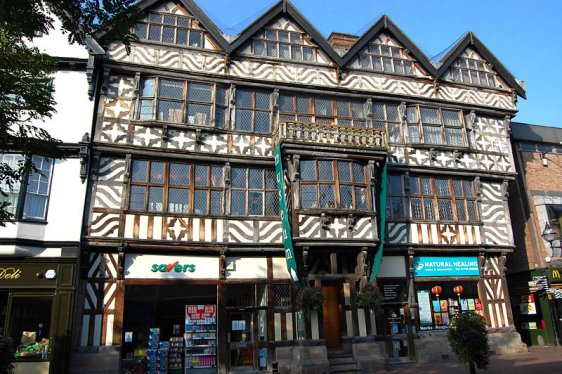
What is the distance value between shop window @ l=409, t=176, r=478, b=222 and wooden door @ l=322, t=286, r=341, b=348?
14.7 feet

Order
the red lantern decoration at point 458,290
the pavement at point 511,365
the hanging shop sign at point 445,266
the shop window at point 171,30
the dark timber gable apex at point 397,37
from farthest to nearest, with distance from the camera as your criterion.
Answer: the dark timber gable apex at point 397,37 < the red lantern decoration at point 458,290 < the hanging shop sign at point 445,266 < the shop window at point 171,30 < the pavement at point 511,365

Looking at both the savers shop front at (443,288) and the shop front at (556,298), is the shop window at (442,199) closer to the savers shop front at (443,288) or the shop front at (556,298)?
the savers shop front at (443,288)

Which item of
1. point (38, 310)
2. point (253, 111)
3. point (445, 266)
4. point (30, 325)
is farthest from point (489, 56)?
point (30, 325)

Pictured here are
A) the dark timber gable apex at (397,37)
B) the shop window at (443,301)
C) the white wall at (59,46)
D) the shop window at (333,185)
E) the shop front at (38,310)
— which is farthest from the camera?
the dark timber gable apex at (397,37)

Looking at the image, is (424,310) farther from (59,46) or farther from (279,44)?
(59,46)

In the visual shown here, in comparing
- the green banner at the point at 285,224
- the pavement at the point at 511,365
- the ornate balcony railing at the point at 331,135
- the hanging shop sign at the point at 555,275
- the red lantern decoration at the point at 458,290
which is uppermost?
the ornate balcony railing at the point at 331,135

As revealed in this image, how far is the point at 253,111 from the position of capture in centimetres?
1755

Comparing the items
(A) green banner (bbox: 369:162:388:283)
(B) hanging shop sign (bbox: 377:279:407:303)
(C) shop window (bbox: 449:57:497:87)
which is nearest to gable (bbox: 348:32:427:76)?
(C) shop window (bbox: 449:57:497:87)

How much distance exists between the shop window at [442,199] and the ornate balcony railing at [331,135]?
2740 millimetres

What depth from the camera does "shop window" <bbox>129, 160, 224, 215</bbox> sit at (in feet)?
51.1

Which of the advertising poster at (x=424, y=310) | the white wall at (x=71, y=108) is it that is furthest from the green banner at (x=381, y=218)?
the white wall at (x=71, y=108)

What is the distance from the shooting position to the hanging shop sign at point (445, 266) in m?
17.9

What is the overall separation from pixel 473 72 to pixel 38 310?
1995 cm

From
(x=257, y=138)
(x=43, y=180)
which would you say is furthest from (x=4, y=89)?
(x=257, y=138)
